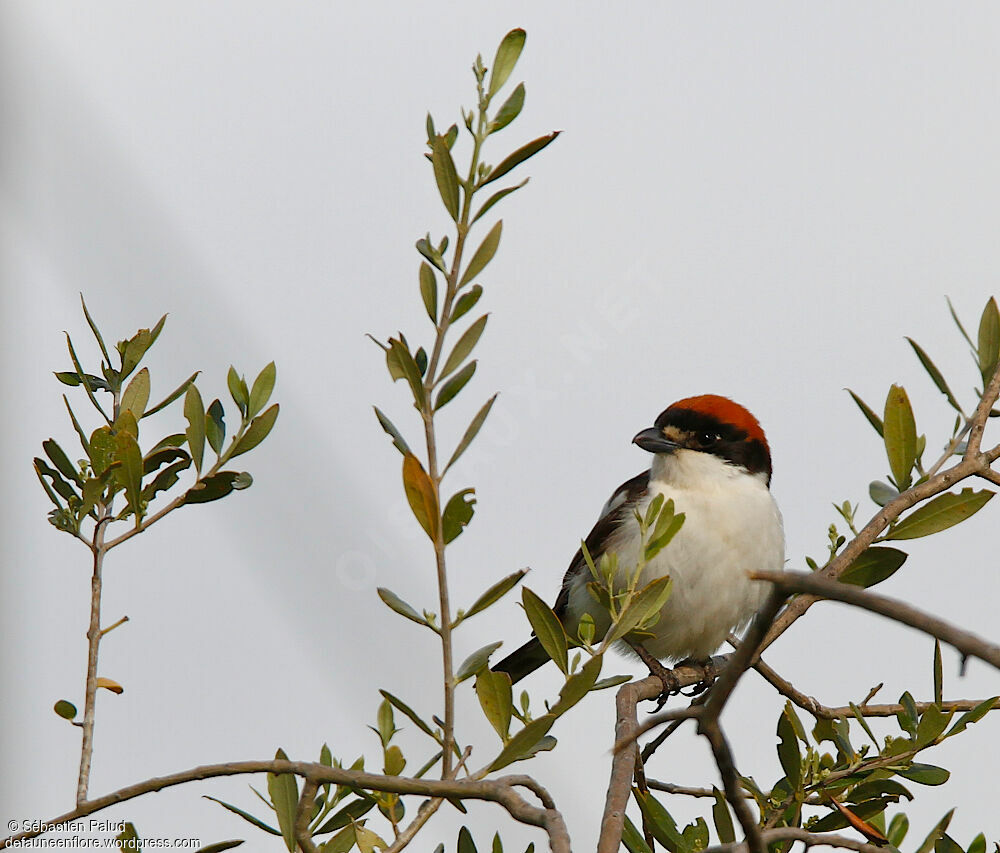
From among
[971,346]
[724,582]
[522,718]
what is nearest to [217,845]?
[522,718]

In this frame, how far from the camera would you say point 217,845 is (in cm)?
189

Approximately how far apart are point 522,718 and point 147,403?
38.2 inches

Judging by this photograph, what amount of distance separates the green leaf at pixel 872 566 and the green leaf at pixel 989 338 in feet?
1.81

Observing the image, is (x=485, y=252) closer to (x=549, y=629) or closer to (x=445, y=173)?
(x=445, y=173)

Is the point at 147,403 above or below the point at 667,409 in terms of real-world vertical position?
above

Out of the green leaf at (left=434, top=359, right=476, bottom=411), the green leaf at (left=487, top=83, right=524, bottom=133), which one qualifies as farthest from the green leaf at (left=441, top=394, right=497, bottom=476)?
the green leaf at (left=487, top=83, right=524, bottom=133)

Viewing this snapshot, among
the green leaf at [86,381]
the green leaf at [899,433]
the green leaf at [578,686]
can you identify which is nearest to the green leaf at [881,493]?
the green leaf at [899,433]

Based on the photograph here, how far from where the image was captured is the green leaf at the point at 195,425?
2.28m

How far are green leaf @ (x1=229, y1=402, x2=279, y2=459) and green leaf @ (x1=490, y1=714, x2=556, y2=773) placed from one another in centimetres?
82

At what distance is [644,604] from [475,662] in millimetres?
342

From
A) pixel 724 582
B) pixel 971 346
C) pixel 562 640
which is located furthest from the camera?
pixel 724 582

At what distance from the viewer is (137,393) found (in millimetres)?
2365

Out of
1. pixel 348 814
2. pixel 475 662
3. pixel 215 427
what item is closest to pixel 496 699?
pixel 475 662

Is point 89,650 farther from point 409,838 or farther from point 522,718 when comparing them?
point 522,718
